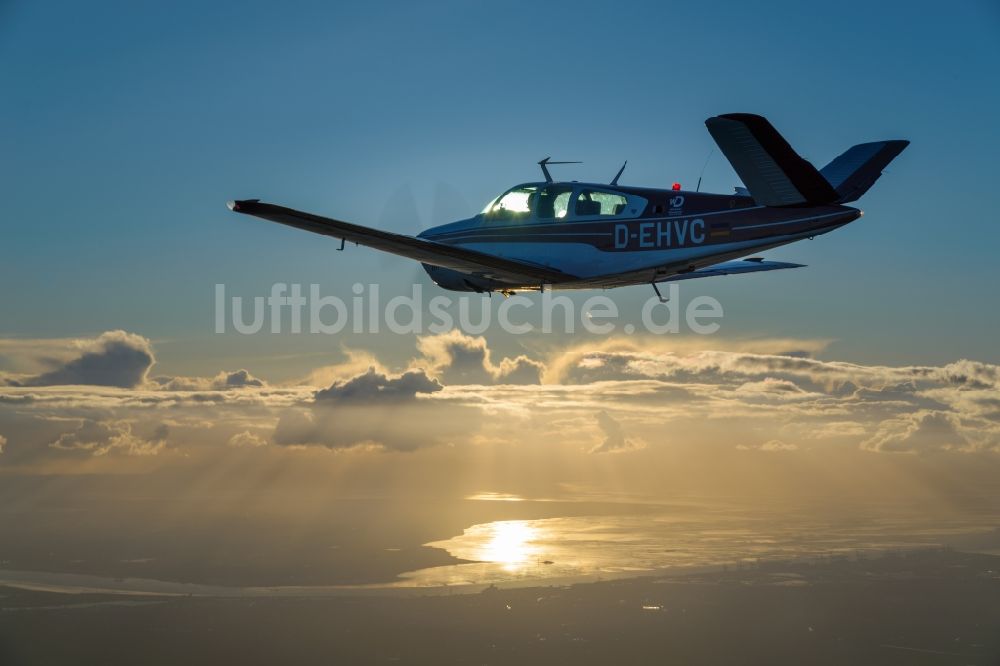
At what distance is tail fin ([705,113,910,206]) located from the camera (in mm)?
16047

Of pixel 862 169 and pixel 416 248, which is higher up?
pixel 862 169

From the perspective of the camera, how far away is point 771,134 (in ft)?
53.1

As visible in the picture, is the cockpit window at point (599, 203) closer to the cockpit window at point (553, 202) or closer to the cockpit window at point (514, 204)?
the cockpit window at point (553, 202)

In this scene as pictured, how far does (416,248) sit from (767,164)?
8.21m

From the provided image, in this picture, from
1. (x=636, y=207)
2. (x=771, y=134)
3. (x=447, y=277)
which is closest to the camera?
(x=771, y=134)

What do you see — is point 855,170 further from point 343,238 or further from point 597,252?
point 343,238

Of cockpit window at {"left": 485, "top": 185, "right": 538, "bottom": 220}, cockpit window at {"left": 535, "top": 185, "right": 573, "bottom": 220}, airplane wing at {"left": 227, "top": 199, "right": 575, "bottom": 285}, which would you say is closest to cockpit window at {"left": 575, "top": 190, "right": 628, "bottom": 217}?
cockpit window at {"left": 535, "top": 185, "right": 573, "bottom": 220}

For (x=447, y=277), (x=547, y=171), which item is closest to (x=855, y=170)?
(x=547, y=171)

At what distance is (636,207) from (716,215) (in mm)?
2105

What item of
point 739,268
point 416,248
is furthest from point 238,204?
point 739,268

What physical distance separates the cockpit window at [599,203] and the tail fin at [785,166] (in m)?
4.08

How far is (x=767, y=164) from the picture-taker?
55.2 ft

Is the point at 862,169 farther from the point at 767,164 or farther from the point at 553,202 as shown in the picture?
the point at 553,202

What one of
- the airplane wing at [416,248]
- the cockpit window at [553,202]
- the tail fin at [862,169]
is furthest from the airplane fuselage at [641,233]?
the tail fin at [862,169]
